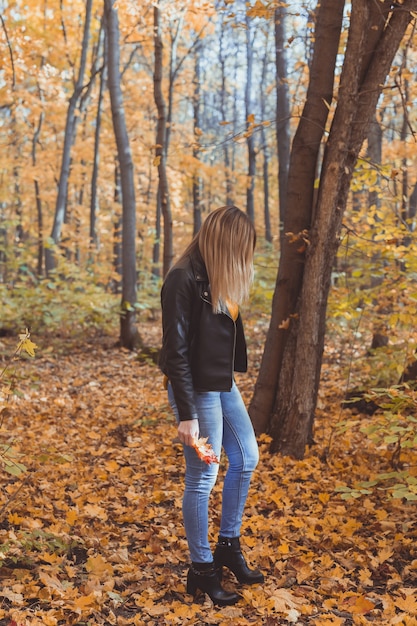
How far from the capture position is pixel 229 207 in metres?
2.84

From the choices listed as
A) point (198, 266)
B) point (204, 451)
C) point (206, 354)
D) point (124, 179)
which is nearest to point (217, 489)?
point (204, 451)

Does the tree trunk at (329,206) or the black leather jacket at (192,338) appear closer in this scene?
the black leather jacket at (192,338)

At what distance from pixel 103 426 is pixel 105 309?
5.50 metres

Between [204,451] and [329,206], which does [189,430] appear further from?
[329,206]

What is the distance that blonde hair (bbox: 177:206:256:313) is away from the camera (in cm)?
272

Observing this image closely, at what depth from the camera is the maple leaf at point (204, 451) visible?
8.50 ft

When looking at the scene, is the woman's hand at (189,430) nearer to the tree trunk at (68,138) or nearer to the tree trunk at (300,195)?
the tree trunk at (300,195)

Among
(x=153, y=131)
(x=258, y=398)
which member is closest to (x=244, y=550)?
(x=258, y=398)

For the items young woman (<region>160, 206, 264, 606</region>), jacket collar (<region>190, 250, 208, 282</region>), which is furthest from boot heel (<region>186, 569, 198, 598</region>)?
jacket collar (<region>190, 250, 208, 282</region>)

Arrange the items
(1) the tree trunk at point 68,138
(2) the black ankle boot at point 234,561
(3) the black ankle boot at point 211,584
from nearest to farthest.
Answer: (3) the black ankle boot at point 211,584
(2) the black ankle boot at point 234,561
(1) the tree trunk at point 68,138

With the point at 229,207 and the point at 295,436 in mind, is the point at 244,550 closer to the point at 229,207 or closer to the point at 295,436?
the point at 295,436

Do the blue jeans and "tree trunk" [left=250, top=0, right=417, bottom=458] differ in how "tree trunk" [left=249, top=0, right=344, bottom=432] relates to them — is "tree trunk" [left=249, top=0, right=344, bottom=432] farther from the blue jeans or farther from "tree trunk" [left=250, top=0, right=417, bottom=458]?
the blue jeans

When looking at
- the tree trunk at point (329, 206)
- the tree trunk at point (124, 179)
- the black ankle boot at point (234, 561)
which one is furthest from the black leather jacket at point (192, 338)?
the tree trunk at point (124, 179)

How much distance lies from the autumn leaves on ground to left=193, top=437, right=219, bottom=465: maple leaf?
30.8 inches
